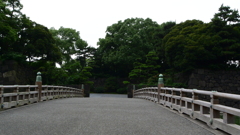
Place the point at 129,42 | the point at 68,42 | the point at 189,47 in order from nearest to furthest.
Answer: the point at 189,47 → the point at 129,42 → the point at 68,42

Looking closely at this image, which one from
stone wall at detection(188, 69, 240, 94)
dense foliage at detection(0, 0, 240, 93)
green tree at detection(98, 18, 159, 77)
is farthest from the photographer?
green tree at detection(98, 18, 159, 77)

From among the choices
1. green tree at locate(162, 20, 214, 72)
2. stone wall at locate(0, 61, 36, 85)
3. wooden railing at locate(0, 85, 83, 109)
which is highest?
green tree at locate(162, 20, 214, 72)

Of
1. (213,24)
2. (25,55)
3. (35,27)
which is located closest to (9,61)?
(25,55)

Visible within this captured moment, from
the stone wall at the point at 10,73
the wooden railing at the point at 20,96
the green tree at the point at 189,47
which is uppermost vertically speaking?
the green tree at the point at 189,47

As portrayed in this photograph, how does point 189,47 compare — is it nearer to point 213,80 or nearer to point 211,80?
point 211,80

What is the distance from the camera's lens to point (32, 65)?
30.8 meters

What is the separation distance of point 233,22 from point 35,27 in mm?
22596

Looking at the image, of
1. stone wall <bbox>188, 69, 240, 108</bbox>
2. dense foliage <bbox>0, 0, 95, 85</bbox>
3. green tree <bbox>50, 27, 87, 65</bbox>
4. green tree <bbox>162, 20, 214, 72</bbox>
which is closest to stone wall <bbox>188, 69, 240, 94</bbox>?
stone wall <bbox>188, 69, 240, 108</bbox>

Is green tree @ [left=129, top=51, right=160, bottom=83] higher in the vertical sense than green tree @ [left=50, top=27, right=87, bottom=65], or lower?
lower

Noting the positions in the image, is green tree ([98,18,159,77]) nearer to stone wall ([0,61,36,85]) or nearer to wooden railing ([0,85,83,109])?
stone wall ([0,61,36,85])

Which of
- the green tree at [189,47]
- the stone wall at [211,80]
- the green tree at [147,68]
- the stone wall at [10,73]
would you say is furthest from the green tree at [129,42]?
the stone wall at [10,73]

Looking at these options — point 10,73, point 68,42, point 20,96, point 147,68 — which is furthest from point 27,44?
point 68,42

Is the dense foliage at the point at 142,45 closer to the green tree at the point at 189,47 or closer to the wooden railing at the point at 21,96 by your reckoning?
the green tree at the point at 189,47

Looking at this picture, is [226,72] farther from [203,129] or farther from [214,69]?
[203,129]
